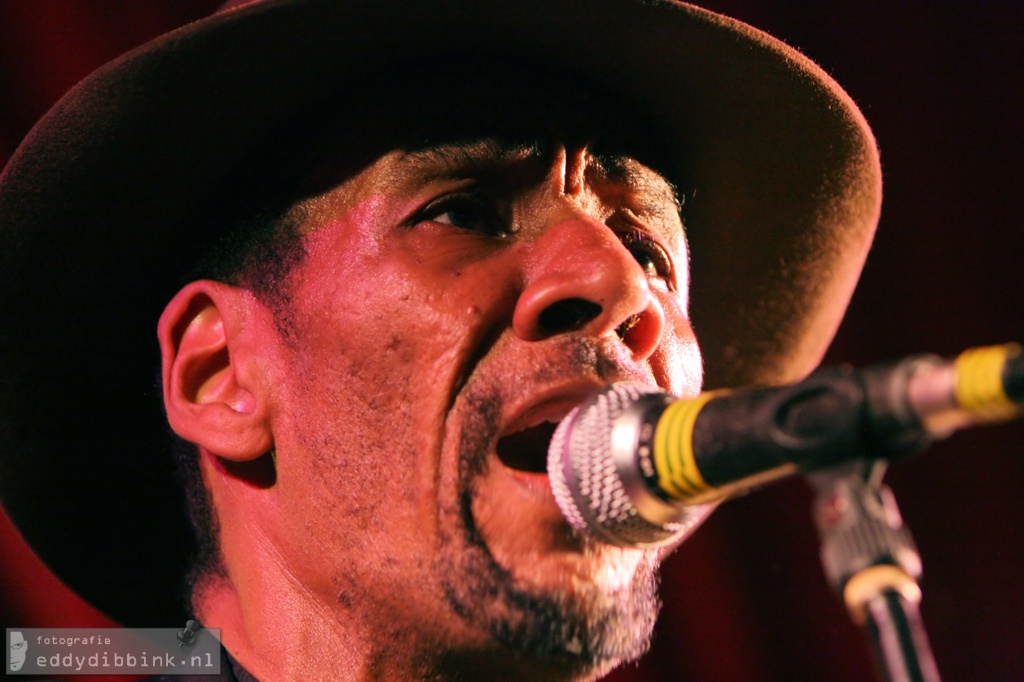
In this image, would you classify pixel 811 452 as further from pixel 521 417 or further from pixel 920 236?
pixel 920 236

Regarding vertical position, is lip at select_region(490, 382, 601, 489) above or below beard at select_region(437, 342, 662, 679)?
above

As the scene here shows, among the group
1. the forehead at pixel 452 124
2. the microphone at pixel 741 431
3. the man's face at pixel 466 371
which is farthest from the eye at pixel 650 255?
the microphone at pixel 741 431

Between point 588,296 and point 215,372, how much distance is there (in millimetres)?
775

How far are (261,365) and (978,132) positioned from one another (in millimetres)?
2114

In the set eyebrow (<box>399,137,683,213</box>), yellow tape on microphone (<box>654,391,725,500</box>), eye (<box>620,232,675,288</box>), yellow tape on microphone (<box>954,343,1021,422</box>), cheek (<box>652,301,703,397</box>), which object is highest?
eyebrow (<box>399,137,683,213</box>)

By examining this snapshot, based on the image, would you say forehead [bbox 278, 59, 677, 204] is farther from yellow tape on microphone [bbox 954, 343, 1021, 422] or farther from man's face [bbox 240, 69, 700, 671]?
yellow tape on microphone [bbox 954, 343, 1021, 422]

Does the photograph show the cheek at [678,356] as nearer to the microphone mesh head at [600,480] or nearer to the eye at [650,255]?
the eye at [650,255]

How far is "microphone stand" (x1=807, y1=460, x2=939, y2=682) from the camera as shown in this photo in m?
0.74

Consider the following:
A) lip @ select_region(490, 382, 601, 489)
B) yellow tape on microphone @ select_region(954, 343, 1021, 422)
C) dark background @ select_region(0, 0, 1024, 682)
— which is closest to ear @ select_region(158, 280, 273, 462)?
lip @ select_region(490, 382, 601, 489)

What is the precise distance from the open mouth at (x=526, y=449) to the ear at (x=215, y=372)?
44cm

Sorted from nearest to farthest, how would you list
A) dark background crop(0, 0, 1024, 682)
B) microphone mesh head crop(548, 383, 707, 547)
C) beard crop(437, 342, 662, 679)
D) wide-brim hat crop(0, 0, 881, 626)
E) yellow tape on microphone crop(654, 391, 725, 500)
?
yellow tape on microphone crop(654, 391, 725, 500), microphone mesh head crop(548, 383, 707, 547), beard crop(437, 342, 662, 679), wide-brim hat crop(0, 0, 881, 626), dark background crop(0, 0, 1024, 682)

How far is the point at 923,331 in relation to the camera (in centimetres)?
279

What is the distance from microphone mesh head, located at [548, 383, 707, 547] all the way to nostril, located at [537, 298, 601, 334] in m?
0.33

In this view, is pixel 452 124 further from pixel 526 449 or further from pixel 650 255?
pixel 526 449
